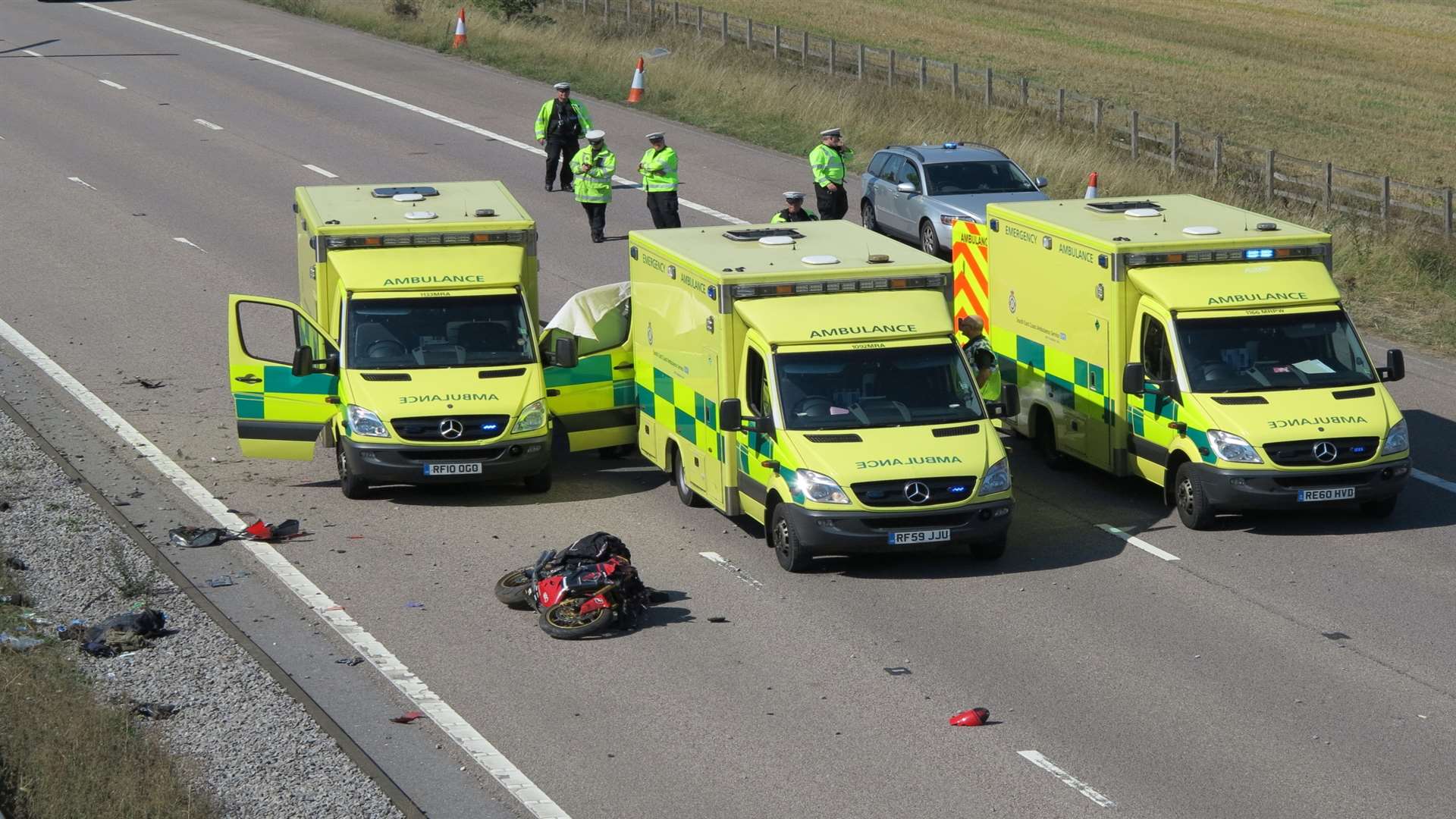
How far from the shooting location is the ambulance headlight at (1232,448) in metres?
15.1

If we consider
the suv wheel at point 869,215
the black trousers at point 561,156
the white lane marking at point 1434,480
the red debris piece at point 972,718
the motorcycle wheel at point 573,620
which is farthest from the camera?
the black trousers at point 561,156

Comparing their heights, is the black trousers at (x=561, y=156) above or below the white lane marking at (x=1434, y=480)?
above

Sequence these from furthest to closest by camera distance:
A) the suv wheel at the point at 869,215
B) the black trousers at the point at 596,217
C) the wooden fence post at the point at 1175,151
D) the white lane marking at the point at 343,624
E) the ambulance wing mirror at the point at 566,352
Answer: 1. the wooden fence post at the point at 1175,151
2. the suv wheel at the point at 869,215
3. the black trousers at the point at 596,217
4. the ambulance wing mirror at the point at 566,352
5. the white lane marking at the point at 343,624

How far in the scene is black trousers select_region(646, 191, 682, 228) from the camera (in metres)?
25.1

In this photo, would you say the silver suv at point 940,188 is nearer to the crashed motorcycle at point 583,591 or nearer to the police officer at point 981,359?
the police officer at point 981,359

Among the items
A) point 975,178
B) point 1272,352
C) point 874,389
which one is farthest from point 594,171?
point 1272,352

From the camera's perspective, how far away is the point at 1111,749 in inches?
434

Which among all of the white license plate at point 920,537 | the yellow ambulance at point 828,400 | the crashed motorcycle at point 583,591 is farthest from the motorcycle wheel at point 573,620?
the white license plate at point 920,537

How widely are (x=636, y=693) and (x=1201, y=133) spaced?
949 inches

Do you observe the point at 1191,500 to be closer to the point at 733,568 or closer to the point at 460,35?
the point at 733,568

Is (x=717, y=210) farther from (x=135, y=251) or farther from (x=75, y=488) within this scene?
(x=75, y=488)

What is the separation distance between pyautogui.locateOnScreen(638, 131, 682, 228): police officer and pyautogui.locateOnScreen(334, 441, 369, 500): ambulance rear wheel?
9.04m

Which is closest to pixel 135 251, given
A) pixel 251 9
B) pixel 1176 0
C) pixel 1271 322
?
pixel 1271 322

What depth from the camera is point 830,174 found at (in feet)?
79.6
